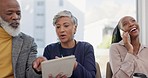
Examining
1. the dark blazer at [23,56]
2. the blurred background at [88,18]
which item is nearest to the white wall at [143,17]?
the blurred background at [88,18]

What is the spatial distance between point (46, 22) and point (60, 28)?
0.70 m

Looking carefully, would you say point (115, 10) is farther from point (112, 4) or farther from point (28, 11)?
point (28, 11)

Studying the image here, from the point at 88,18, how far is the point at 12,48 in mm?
1106

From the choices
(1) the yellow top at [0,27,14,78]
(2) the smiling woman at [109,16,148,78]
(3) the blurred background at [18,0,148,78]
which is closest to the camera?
(1) the yellow top at [0,27,14,78]

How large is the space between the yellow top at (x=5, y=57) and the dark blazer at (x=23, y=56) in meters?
0.03

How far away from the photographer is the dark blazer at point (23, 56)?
1551 mm

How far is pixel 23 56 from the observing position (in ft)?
5.23

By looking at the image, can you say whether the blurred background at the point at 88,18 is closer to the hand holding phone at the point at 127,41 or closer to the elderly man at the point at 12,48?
the hand holding phone at the point at 127,41

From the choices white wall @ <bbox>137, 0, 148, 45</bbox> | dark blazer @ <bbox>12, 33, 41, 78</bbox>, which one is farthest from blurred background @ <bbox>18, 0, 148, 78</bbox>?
dark blazer @ <bbox>12, 33, 41, 78</bbox>

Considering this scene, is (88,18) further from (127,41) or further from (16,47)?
(16,47)

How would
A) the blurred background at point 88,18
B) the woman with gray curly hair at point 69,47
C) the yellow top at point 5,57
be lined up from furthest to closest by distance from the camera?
the blurred background at point 88,18, the woman with gray curly hair at point 69,47, the yellow top at point 5,57

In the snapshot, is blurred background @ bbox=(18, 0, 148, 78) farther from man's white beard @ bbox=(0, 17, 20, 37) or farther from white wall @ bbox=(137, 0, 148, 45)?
man's white beard @ bbox=(0, 17, 20, 37)

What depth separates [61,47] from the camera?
71.1 inches

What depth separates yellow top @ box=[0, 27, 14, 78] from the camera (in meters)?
1.54
